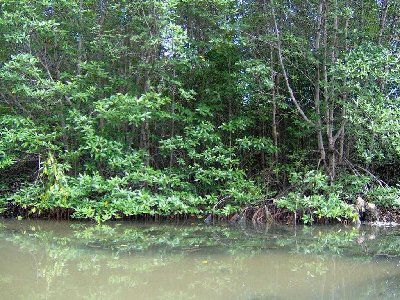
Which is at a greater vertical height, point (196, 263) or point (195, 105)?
point (195, 105)

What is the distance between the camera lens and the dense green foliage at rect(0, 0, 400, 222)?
7438 millimetres

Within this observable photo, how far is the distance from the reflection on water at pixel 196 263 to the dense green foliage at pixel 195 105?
0.98 meters

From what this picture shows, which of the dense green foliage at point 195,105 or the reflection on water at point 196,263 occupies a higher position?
the dense green foliage at point 195,105

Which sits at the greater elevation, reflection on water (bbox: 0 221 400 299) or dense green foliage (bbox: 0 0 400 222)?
dense green foliage (bbox: 0 0 400 222)

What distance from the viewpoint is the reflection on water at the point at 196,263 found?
362 cm

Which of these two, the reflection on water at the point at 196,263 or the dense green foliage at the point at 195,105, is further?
the dense green foliage at the point at 195,105

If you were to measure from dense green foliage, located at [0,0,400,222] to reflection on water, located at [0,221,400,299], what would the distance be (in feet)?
3.23

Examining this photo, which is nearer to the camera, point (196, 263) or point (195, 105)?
point (196, 263)

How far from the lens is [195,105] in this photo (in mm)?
8977

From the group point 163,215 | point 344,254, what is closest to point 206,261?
point 344,254

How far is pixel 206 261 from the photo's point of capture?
15.3ft

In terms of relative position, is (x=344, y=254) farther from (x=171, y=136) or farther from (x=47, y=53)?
(x=47, y=53)

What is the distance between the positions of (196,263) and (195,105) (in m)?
4.85

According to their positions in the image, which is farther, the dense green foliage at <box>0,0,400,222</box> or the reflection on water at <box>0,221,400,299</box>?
the dense green foliage at <box>0,0,400,222</box>
